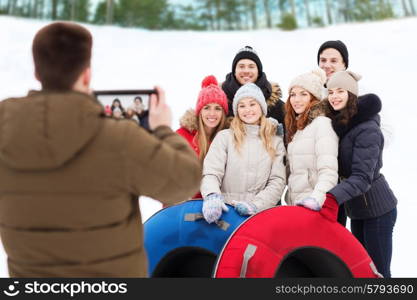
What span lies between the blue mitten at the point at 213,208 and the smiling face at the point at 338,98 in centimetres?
71

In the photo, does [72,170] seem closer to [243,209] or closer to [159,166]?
[159,166]

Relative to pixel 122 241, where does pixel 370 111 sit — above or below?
above

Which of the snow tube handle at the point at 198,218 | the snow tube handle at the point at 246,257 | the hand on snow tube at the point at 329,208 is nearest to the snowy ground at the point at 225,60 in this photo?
the hand on snow tube at the point at 329,208

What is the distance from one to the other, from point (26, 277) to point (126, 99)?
57 centimetres

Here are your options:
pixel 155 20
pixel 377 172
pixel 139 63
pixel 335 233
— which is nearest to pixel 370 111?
pixel 377 172

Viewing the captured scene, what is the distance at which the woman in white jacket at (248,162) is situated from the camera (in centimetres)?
264

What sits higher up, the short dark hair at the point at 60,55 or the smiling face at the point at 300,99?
the short dark hair at the point at 60,55

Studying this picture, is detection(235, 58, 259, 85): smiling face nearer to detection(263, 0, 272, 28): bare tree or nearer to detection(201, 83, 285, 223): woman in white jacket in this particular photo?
detection(201, 83, 285, 223): woman in white jacket

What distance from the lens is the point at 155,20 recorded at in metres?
21.4

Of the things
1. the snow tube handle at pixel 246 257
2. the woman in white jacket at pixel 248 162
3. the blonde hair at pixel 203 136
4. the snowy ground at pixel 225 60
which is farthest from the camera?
the snowy ground at pixel 225 60

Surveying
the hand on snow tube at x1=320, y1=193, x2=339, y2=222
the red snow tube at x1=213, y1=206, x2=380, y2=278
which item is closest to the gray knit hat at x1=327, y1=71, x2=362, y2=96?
the hand on snow tube at x1=320, y1=193, x2=339, y2=222

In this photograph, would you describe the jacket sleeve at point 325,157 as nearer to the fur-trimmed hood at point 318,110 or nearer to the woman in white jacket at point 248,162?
the fur-trimmed hood at point 318,110

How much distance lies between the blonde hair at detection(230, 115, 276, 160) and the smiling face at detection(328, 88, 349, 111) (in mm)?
334

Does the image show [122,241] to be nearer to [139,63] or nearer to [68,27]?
[68,27]
